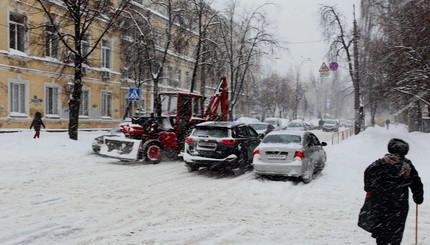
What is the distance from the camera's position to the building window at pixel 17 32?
2097 centimetres

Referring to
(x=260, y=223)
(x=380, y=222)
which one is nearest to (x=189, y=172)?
(x=260, y=223)

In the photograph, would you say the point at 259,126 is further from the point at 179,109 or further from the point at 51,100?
the point at 51,100

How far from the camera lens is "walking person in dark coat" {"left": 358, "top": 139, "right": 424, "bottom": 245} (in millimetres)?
4219

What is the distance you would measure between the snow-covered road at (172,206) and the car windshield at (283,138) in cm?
128

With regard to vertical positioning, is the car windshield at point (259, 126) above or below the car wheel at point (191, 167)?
above

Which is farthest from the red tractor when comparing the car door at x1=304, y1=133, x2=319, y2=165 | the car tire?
the car door at x1=304, y1=133, x2=319, y2=165

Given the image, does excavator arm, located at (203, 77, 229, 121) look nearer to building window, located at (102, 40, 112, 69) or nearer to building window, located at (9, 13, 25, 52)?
building window, located at (9, 13, 25, 52)

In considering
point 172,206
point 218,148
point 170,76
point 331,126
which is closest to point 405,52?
point 218,148

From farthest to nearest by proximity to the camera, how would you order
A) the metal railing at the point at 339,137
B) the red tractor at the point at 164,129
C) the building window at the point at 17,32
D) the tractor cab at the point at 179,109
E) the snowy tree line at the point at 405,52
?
1. the metal railing at the point at 339,137
2. the building window at the point at 17,32
3. the snowy tree line at the point at 405,52
4. the tractor cab at the point at 179,109
5. the red tractor at the point at 164,129

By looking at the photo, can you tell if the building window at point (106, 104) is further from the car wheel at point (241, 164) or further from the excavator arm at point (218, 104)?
the car wheel at point (241, 164)

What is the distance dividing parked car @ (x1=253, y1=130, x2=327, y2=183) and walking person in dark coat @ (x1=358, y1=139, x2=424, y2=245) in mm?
5514

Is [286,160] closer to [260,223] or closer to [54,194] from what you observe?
[260,223]

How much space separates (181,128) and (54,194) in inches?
282

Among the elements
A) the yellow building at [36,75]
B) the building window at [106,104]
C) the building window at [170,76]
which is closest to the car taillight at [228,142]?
the yellow building at [36,75]
